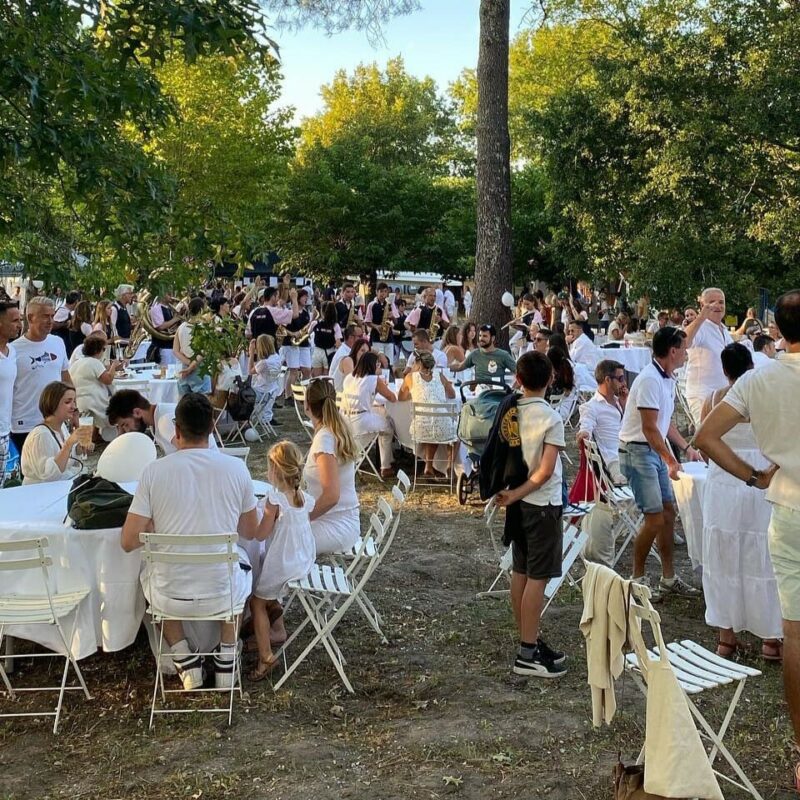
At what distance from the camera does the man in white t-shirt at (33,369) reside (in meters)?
7.09

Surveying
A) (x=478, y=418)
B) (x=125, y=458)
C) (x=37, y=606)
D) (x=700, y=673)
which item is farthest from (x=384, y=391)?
(x=700, y=673)

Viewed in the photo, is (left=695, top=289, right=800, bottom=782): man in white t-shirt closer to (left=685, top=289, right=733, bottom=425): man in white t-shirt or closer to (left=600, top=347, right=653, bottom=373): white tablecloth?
(left=685, top=289, right=733, bottom=425): man in white t-shirt

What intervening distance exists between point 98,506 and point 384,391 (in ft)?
16.9

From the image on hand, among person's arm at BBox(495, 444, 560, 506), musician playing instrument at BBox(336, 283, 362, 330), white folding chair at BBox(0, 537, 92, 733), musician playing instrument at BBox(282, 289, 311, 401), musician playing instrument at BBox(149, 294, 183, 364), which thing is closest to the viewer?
white folding chair at BBox(0, 537, 92, 733)

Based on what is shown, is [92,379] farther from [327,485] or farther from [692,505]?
[692,505]

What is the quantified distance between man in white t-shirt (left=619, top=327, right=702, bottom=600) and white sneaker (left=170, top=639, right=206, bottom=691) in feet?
9.51

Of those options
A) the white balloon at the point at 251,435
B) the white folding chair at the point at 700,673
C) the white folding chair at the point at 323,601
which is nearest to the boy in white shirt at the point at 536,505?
the white folding chair at the point at 323,601

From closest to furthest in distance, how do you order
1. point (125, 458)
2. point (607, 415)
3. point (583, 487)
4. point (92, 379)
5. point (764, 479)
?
point (764, 479), point (125, 458), point (607, 415), point (583, 487), point (92, 379)

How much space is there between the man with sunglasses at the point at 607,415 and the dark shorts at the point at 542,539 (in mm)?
2077

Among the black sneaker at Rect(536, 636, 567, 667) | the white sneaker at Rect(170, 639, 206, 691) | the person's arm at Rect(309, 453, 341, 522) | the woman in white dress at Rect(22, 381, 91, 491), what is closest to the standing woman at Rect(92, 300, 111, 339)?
the woman in white dress at Rect(22, 381, 91, 491)

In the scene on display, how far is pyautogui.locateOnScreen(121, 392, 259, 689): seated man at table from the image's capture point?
4.48m

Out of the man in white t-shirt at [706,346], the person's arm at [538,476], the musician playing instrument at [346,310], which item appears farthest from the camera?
the musician playing instrument at [346,310]

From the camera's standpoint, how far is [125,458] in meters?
5.38

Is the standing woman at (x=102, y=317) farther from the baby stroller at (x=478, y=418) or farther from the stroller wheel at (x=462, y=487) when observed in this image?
the baby stroller at (x=478, y=418)
